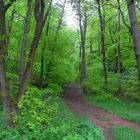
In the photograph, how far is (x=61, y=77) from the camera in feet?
73.5

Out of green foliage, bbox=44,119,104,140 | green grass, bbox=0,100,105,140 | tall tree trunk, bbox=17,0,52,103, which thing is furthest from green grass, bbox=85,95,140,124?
tall tree trunk, bbox=17,0,52,103

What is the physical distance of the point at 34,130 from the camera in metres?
8.03

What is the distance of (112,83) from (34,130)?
1675cm

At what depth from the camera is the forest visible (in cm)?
850

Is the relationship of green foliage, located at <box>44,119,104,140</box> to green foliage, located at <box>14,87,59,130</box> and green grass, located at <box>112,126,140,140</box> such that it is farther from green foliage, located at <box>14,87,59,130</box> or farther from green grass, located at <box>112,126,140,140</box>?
green grass, located at <box>112,126,140,140</box>

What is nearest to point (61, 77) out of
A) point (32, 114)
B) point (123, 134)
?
point (123, 134)

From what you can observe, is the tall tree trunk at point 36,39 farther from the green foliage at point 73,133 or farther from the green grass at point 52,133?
the green foliage at point 73,133

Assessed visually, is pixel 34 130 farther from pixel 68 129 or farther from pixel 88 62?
pixel 88 62

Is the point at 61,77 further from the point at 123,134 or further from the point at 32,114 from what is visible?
the point at 32,114

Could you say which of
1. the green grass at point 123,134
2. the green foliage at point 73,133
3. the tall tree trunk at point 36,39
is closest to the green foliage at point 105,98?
the green grass at point 123,134

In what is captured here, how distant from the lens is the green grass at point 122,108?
13891 mm

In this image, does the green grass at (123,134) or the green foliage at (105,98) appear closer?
the green grass at (123,134)

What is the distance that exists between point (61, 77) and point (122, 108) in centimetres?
670

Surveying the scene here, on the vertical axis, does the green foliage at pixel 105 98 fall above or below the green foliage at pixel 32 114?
below
